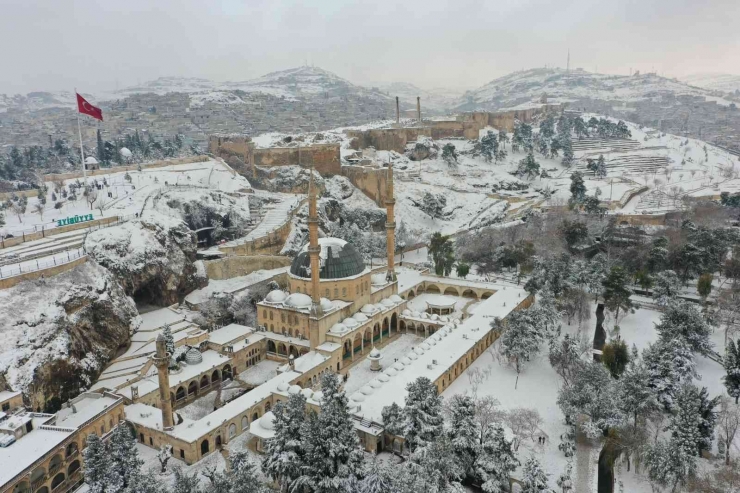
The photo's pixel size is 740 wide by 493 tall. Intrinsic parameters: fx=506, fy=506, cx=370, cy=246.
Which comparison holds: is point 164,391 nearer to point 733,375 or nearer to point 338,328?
point 338,328

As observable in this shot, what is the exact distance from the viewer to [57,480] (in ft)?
63.2

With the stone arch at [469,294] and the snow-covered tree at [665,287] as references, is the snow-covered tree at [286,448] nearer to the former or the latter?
the stone arch at [469,294]

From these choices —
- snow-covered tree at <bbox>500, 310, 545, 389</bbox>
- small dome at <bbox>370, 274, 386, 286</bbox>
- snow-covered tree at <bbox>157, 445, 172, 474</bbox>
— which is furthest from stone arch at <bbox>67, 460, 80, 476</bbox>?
small dome at <bbox>370, 274, 386, 286</bbox>

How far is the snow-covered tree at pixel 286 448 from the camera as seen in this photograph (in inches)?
703

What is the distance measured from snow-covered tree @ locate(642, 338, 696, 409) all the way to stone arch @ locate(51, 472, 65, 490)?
970 inches

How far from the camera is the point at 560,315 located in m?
32.9

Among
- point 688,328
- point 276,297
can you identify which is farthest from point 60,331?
point 688,328

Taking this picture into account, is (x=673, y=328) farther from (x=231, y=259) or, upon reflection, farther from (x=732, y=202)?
(x=732, y=202)

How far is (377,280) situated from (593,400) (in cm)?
1857

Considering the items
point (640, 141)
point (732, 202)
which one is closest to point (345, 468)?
point (732, 202)

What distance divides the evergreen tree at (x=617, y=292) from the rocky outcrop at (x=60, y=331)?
95.6 feet

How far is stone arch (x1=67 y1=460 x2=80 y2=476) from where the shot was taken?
782 inches

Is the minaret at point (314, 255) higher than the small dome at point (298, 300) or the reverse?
higher

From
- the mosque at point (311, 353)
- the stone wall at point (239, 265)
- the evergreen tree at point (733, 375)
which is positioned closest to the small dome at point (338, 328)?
the mosque at point (311, 353)
